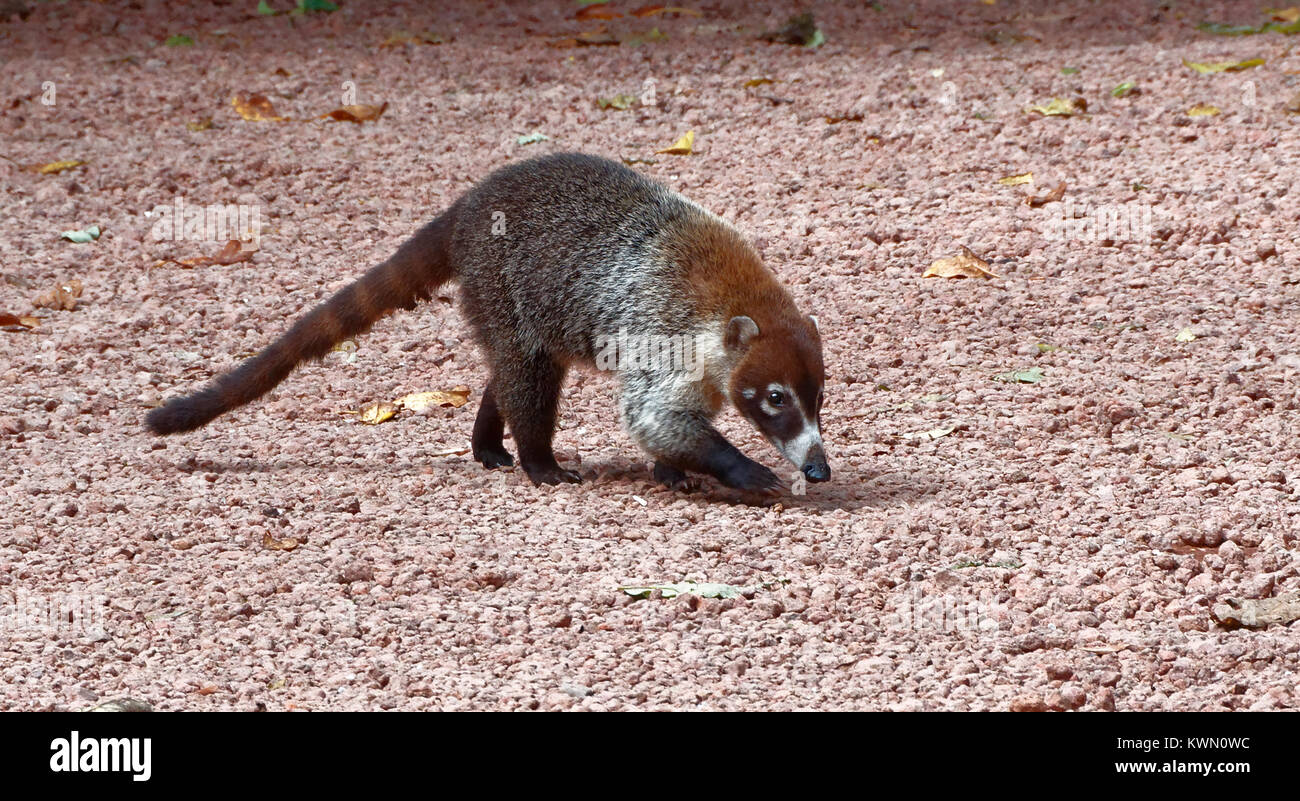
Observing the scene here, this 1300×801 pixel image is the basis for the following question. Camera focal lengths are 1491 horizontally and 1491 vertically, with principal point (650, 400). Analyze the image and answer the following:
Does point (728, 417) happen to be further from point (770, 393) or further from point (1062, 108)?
point (1062, 108)

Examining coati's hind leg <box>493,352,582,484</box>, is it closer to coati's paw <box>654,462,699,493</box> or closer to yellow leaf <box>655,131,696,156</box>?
coati's paw <box>654,462,699,493</box>

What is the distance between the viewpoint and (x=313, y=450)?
5.85 m

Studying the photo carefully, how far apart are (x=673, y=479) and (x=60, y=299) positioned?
11.7 feet

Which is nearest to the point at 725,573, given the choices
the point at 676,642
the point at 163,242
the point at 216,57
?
the point at 676,642

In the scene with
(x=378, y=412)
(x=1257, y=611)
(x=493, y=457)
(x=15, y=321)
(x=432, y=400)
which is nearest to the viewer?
(x=1257, y=611)

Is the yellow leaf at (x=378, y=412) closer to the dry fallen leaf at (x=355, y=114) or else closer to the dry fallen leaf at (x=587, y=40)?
the dry fallen leaf at (x=355, y=114)

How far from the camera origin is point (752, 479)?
509 centimetres

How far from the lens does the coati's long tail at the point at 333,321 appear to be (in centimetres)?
583

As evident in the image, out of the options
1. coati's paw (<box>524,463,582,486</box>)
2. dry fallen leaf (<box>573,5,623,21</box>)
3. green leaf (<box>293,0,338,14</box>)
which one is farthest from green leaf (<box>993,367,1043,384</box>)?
green leaf (<box>293,0,338,14</box>)

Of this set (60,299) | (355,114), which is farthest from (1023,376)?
(355,114)

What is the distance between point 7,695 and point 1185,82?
299 inches

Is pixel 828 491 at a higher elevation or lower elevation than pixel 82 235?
lower

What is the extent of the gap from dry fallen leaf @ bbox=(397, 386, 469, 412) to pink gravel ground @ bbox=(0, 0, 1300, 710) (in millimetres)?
84

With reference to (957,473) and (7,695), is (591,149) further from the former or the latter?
(7,695)
